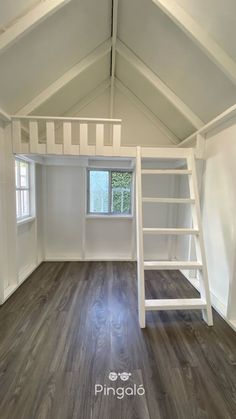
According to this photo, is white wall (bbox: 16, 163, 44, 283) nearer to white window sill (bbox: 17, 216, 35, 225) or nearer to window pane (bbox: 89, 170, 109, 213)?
white window sill (bbox: 17, 216, 35, 225)

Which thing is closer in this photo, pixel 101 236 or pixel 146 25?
pixel 146 25

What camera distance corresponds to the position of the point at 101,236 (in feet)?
13.9

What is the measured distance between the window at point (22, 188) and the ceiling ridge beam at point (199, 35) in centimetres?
248

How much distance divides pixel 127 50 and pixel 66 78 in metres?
0.89

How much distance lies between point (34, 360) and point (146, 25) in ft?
11.1

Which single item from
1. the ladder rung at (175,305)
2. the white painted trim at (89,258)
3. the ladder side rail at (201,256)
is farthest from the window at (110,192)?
the ladder rung at (175,305)

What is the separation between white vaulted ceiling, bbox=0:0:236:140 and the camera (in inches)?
74.3

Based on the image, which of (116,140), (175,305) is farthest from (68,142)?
(175,305)

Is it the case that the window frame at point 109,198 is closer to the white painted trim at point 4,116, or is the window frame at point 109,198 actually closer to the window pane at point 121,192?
the window pane at point 121,192

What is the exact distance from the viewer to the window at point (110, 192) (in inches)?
164

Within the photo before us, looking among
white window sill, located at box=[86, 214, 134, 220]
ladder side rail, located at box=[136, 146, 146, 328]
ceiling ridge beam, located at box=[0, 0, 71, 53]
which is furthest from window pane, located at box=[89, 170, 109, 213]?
ceiling ridge beam, located at box=[0, 0, 71, 53]

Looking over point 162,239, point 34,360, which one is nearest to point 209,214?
point 162,239

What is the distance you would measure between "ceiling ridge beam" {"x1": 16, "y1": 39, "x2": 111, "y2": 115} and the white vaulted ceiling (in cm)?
1

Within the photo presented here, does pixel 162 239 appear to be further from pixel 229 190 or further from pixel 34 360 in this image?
pixel 34 360
